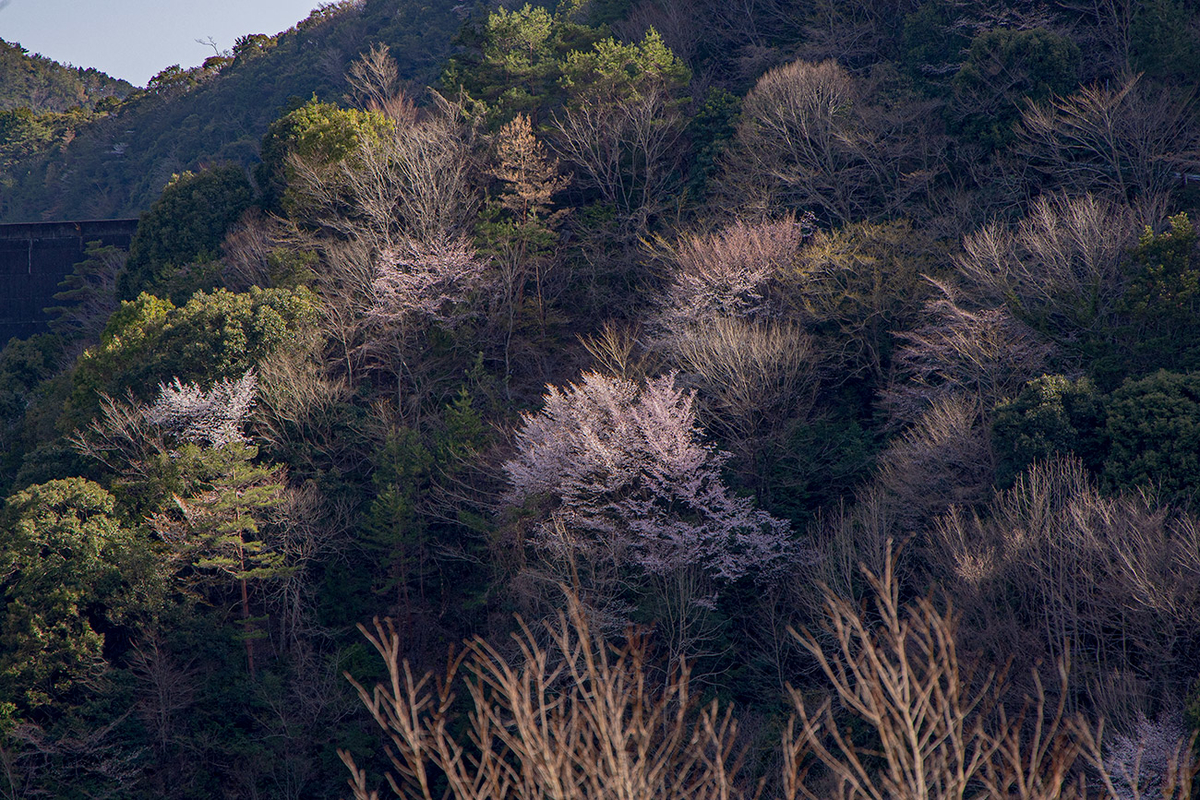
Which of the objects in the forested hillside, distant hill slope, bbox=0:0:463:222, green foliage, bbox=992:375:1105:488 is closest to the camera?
the forested hillside

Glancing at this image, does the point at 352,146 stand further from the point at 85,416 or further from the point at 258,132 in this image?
the point at 258,132

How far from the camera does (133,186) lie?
1980 inches

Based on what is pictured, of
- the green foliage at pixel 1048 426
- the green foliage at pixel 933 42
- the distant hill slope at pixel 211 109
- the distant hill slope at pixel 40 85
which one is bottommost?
the green foliage at pixel 1048 426

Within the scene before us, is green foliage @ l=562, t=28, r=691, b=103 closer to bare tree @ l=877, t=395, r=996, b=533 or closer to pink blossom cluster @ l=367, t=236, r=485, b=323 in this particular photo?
pink blossom cluster @ l=367, t=236, r=485, b=323

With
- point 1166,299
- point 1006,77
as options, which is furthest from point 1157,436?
point 1006,77

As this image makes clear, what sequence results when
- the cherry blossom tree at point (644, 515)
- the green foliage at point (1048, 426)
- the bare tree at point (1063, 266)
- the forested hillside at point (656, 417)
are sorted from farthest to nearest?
the cherry blossom tree at point (644, 515) → the bare tree at point (1063, 266) → the green foliage at point (1048, 426) → the forested hillside at point (656, 417)

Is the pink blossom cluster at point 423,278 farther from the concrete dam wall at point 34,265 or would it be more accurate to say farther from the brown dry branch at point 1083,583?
the concrete dam wall at point 34,265

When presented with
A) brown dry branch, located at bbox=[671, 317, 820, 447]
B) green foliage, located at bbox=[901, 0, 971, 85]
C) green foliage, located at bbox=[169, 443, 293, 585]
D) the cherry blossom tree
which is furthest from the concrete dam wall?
green foliage, located at bbox=[901, 0, 971, 85]

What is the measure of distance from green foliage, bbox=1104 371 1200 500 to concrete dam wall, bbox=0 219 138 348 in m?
33.5

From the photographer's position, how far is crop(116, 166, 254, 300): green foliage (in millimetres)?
29656

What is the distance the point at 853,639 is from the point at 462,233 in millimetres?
15522

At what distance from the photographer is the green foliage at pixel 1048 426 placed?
15805 millimetres

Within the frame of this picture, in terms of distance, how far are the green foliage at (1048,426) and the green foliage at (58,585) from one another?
16716 mm

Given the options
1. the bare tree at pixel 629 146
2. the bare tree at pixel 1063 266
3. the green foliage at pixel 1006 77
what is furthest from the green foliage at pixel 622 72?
the bare tree at pixel 1063 266
